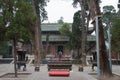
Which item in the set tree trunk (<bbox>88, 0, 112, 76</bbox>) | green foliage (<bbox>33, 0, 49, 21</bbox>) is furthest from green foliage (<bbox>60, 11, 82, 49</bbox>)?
tree trunk (<bbox>88, 0, 112, 76</bbox>)

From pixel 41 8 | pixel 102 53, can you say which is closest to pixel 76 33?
pixel 41 8

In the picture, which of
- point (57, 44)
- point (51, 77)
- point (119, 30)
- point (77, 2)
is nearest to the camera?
point (51, 77)

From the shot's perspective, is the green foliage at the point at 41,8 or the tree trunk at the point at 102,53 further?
the green foliage at the point at 41,8

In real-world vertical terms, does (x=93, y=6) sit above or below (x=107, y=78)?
above

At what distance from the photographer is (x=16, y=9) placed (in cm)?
2253

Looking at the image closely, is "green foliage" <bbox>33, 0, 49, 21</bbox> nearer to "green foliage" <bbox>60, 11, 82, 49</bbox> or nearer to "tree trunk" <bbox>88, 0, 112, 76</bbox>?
"green foliage" <bbox>60, 11, 82, 49</bbox>

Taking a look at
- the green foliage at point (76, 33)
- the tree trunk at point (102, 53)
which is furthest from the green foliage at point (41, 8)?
the tree trunk at point (102, 53)

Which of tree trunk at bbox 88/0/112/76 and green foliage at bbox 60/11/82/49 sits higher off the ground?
green foliage at bbox 60/11/82/49

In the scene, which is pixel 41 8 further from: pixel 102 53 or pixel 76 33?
pixel 102 53

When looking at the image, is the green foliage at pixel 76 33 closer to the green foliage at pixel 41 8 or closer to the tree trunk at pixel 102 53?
the green foliage at pixel 41 8

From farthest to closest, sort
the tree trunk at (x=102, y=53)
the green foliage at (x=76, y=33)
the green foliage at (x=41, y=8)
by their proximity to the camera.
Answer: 1. the green foliage at (x=76, y=33)
2. the green foliage at (x=41, y=8)
3. the tree trunk at (x=102, y=53)

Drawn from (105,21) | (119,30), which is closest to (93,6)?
(119,30)

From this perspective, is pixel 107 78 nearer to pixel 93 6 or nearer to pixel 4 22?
pixel 93 6

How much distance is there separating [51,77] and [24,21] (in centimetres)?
396
